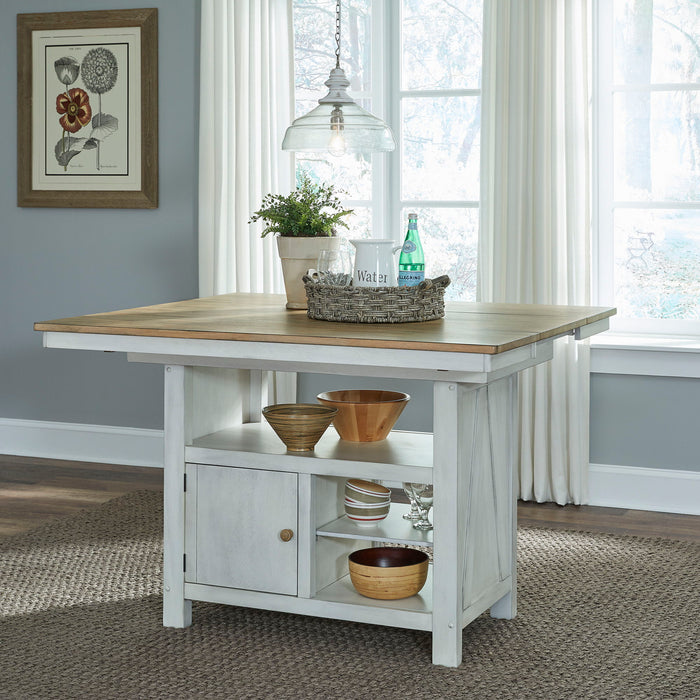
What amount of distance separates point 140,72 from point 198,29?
0.32 meters

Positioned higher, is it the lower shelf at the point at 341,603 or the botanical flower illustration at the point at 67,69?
the botanical flower illustration at the point at 67,69

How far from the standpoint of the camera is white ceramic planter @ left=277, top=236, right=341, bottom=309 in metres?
3.12

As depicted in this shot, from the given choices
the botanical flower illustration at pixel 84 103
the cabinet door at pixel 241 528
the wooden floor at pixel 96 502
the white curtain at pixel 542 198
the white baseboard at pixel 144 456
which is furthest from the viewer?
the botanical flower illustration at pixel 84 103

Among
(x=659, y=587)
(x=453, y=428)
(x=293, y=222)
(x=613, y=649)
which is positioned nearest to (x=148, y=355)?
(x=293, y=222)

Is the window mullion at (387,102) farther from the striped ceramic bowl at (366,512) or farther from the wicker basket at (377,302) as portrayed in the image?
the striped ceramic bowl at (366,512)

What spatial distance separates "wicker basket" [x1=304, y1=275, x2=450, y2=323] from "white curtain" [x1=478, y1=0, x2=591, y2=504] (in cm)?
136

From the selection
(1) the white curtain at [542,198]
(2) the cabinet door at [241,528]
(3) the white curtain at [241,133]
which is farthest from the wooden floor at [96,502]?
(2) the cabinet door at [241,528]

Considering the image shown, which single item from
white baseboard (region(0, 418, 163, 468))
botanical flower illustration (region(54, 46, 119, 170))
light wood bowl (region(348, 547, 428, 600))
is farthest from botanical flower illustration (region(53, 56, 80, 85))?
light wood bowl (region(348, 547, 428, 600))

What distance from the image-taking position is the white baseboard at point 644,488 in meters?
4.11

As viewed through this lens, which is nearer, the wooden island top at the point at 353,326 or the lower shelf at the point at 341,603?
the wooden island top at the point at 353,326

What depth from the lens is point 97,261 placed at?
16.0 ft

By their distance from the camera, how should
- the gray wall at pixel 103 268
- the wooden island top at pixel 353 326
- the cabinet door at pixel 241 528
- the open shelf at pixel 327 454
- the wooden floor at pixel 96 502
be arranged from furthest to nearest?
1. the gray wall at pixel 103 268
2. the wooden floor at pixel 96 502
3. the cabinet door at pixel 241 528
4. the open shelf at pixel 327 454
5. the wooden island top at pixel 353 326

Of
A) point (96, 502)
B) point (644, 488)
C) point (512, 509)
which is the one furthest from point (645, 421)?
point (96, 502)

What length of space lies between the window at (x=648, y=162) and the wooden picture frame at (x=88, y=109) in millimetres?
1898
